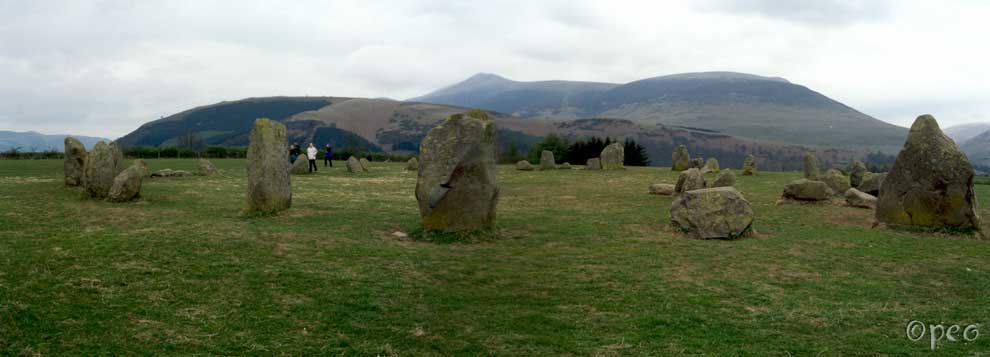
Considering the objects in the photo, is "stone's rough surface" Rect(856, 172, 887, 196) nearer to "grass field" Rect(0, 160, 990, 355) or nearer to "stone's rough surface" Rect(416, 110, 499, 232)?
"grass field" Rect(0, 160, 990, 355)

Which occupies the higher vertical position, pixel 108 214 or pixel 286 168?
pixel 286 168

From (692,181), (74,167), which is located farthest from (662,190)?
(74,167)

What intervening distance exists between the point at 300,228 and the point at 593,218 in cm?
831

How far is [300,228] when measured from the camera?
14547 mm

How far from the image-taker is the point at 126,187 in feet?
58.3

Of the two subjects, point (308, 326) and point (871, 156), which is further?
point (871, 156)

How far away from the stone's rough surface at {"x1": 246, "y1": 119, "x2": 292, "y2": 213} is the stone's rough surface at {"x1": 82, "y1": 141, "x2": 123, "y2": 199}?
515 centimetres

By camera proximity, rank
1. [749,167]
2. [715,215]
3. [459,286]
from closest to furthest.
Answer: [459,286] → [715,215] → [749,167]

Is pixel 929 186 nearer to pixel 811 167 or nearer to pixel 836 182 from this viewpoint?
pixel 836 182

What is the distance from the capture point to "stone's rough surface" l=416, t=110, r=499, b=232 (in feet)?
47.3

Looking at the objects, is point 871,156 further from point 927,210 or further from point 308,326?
Result: point 308,326

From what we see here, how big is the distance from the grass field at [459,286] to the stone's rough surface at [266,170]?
0.72m

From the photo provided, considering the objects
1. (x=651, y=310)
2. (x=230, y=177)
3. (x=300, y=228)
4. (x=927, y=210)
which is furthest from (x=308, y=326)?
(x=230, y=177)

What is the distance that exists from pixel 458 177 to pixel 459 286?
15.0ft
